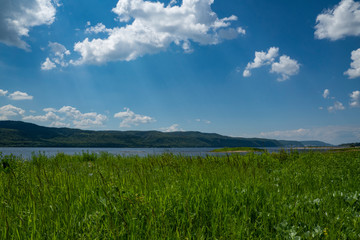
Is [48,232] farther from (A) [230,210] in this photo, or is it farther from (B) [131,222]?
(A) [230,210]

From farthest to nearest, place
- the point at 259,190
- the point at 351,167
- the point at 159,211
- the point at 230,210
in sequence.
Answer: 1. the point at 351,167
2. the point at 259,190
3. the point at 230,210
4. the point at 159,211

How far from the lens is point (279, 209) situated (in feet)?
12.7

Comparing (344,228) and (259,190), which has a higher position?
(259,190)

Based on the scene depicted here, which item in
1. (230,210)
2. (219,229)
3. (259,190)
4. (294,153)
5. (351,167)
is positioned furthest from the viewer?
(294,153)

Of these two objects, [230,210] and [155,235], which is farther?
[230,210]

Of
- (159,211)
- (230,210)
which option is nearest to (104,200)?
(159,211)

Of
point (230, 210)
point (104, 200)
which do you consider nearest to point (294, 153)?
point (230, 210)

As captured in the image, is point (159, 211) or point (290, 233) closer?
point (290, 233)

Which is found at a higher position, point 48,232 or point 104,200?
point 104,200

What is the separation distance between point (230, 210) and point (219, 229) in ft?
2.23

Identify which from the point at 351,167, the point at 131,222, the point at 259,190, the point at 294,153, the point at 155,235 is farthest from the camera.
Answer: the point at 294,153

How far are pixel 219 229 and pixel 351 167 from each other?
10.5 m

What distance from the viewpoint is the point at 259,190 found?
4.80 metres

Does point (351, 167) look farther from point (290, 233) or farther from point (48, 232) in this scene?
point (48, 232)
